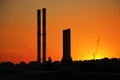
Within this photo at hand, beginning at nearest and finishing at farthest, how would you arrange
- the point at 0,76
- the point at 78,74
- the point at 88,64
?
1. the point at 78,74
2. the point at 0,76
3. the point at 88,64

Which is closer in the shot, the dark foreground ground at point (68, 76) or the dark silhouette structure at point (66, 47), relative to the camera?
the dark foreground ground at point (68, 76)

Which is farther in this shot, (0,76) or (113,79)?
(0,76)

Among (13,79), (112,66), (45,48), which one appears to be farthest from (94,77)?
(45,48)

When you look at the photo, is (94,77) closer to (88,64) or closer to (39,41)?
(88,64)

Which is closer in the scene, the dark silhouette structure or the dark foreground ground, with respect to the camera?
the dark foreground ground

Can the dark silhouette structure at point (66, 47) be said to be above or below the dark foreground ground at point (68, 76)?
above

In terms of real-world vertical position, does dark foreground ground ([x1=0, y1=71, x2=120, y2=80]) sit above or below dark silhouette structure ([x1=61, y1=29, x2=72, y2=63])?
below

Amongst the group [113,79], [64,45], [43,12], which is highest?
[43,12]

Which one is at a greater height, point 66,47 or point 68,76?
point 66,47

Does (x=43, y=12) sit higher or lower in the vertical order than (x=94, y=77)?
higher

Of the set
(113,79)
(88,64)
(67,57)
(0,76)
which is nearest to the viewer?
(113,79)

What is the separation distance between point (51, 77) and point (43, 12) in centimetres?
2914

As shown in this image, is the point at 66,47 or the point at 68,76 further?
the point at 66,47

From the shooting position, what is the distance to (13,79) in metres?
49.7
